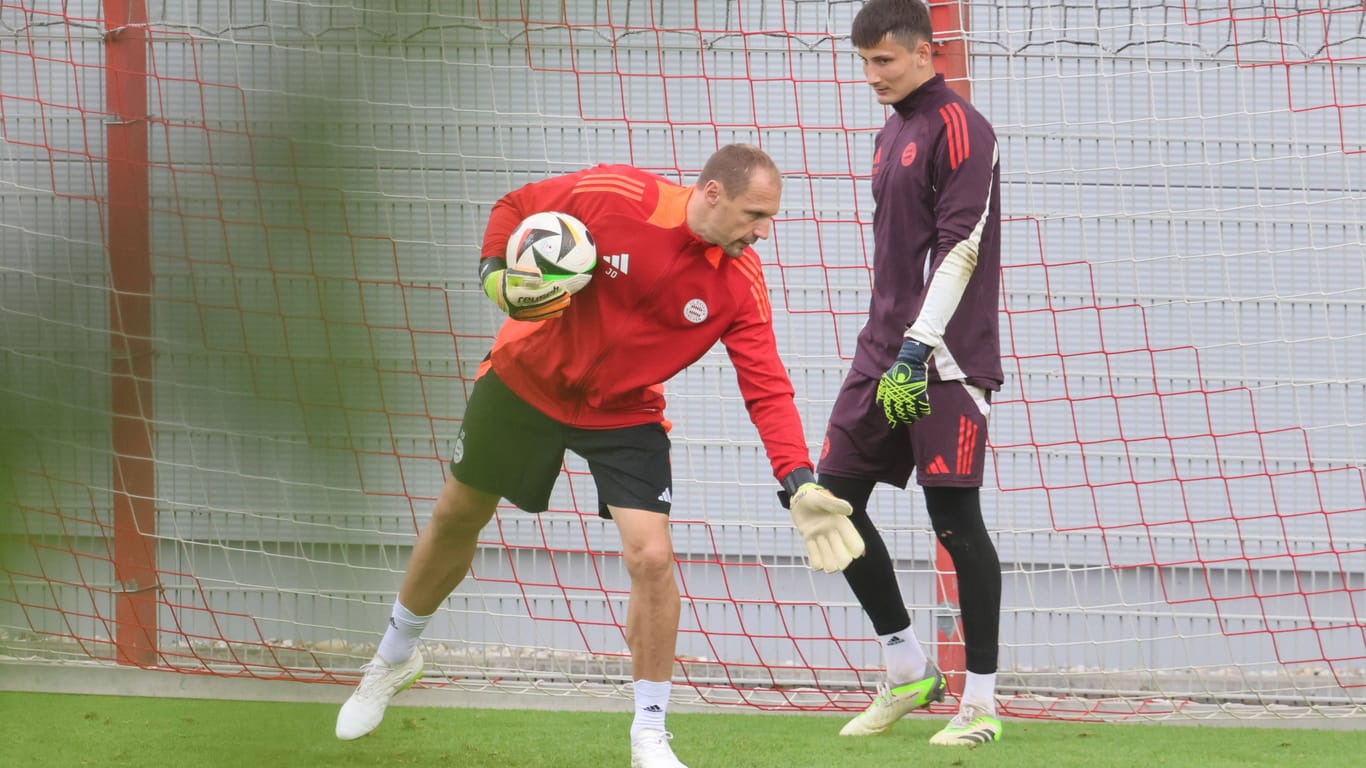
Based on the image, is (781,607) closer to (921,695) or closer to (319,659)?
(921,695)

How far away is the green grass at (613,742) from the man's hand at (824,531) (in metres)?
0.57

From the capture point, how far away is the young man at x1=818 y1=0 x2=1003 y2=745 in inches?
125

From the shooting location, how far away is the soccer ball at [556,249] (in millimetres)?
2889

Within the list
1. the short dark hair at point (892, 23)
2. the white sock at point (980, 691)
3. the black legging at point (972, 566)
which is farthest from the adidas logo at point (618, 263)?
the white sock at point (980, 691)

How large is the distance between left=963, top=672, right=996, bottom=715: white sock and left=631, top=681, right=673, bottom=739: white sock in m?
0.79

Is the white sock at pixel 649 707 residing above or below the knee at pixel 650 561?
below

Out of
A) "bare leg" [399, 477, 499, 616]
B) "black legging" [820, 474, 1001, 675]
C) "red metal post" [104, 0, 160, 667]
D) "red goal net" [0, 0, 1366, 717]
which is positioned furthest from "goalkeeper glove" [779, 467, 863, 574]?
"red metal post" [104, 0, 160, 667]

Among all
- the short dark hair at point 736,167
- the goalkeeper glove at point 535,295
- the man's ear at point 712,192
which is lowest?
the goalkeeper glove at point 535,295

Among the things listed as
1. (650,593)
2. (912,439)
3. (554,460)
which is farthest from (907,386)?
(554,460)

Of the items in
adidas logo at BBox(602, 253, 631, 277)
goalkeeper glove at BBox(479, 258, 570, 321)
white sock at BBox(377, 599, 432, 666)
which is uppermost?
adidas logo at BBox(602, 253, 631, 277)

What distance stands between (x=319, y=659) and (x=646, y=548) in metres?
1.69

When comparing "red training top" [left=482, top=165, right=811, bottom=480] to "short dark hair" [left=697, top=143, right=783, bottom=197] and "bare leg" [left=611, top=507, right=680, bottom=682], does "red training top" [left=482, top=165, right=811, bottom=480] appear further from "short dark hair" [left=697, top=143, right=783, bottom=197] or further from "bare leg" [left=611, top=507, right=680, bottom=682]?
"bare leg" [left=611, top=507, right=680, bottom=682]

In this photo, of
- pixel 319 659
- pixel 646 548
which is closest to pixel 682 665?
pixel 646 548

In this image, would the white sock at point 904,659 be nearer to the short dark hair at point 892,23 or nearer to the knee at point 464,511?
the knee at point 464,511
